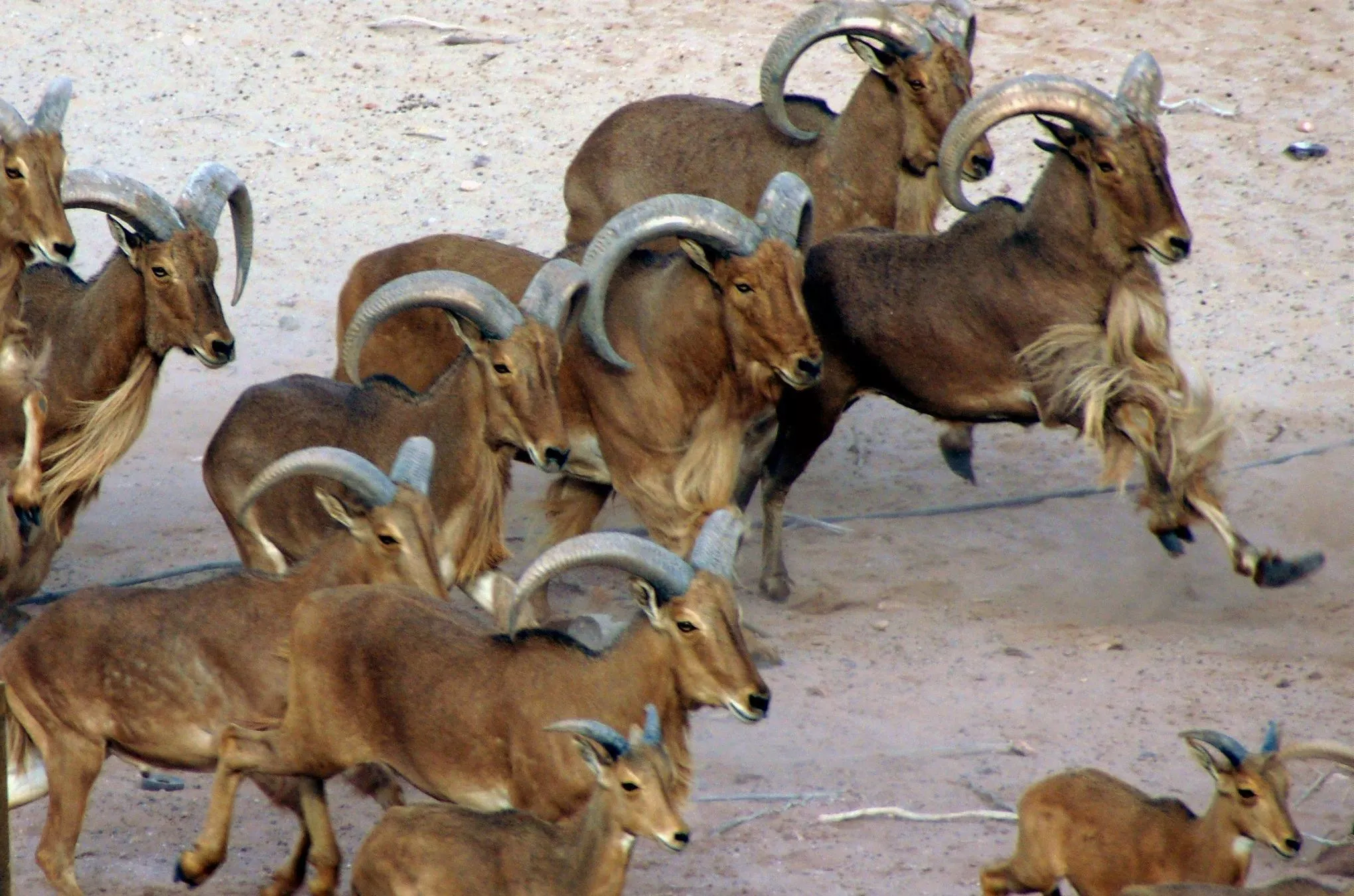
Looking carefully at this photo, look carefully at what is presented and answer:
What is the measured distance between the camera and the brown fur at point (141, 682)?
590cm

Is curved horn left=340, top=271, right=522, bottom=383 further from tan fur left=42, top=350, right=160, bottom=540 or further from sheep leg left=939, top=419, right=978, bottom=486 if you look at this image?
sheep leg left=939, top=419, right=978, bottom=486

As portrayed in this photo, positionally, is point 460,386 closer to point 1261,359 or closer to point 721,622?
point 721,622

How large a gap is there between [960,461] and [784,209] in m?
2.37

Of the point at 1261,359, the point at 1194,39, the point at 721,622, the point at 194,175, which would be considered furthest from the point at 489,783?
the point at 1194,39

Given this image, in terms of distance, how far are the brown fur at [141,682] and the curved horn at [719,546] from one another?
1.07 metres

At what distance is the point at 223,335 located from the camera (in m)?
7.46

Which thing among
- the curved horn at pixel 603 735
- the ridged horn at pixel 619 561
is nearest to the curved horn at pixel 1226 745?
the ridged horn at pixel 619 561

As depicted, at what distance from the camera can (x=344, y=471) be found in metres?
6.21

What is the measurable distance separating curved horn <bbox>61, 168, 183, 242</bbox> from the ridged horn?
99.9 inches

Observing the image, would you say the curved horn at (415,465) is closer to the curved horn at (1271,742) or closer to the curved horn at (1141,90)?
the curved horn at (1271,742)

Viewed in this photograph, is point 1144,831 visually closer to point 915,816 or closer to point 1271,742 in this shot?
point 1271,742

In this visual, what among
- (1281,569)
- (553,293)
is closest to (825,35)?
(553,293)

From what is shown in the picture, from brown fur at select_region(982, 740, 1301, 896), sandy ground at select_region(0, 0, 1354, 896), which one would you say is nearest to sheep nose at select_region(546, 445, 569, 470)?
sandy ground at select_region(0, 0, 1354, 896)

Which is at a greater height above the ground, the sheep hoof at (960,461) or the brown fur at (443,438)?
the brown fur at (443,438)
